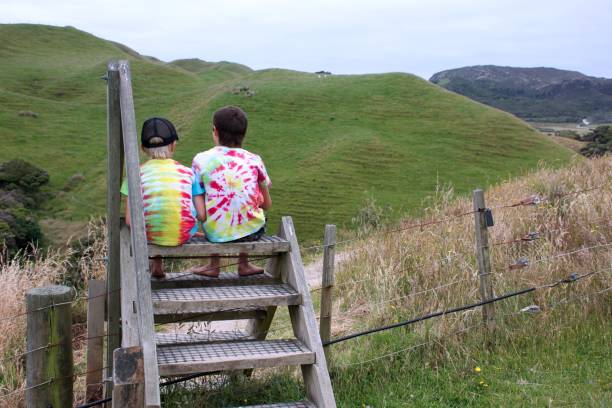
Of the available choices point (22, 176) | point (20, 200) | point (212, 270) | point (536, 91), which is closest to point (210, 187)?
point (212, 270)

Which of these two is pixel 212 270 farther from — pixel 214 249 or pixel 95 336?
pixel 95 336

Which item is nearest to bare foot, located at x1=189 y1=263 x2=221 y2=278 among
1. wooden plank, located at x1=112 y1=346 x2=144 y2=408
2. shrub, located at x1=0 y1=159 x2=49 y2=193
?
wooden plank, located at x1=112 y1=346 x2=144 y2=408

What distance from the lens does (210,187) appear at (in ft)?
14.7

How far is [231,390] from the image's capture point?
4.96 m

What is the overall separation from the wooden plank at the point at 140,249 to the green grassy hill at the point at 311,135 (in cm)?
2536

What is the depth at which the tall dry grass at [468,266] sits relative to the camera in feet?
A: 20.7

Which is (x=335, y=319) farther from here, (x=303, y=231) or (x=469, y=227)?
(x=303, y=231)

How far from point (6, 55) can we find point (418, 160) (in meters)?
56.9

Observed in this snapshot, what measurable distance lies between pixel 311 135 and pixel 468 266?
39.0 m

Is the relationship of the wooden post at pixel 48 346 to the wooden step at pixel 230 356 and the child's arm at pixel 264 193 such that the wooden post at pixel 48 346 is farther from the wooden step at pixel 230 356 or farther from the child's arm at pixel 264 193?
the child's arm at pixel 264 193

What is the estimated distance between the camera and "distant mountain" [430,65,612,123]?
130 metres

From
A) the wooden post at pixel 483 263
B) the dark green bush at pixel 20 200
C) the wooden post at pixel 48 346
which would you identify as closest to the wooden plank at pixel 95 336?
the wooden post at pixel 48 346

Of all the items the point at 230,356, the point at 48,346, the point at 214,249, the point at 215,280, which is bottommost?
the point at 48,346

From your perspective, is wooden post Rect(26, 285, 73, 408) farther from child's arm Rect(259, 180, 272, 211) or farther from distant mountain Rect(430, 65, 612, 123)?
distant mountain Rect(430, 65, 612, 123)
